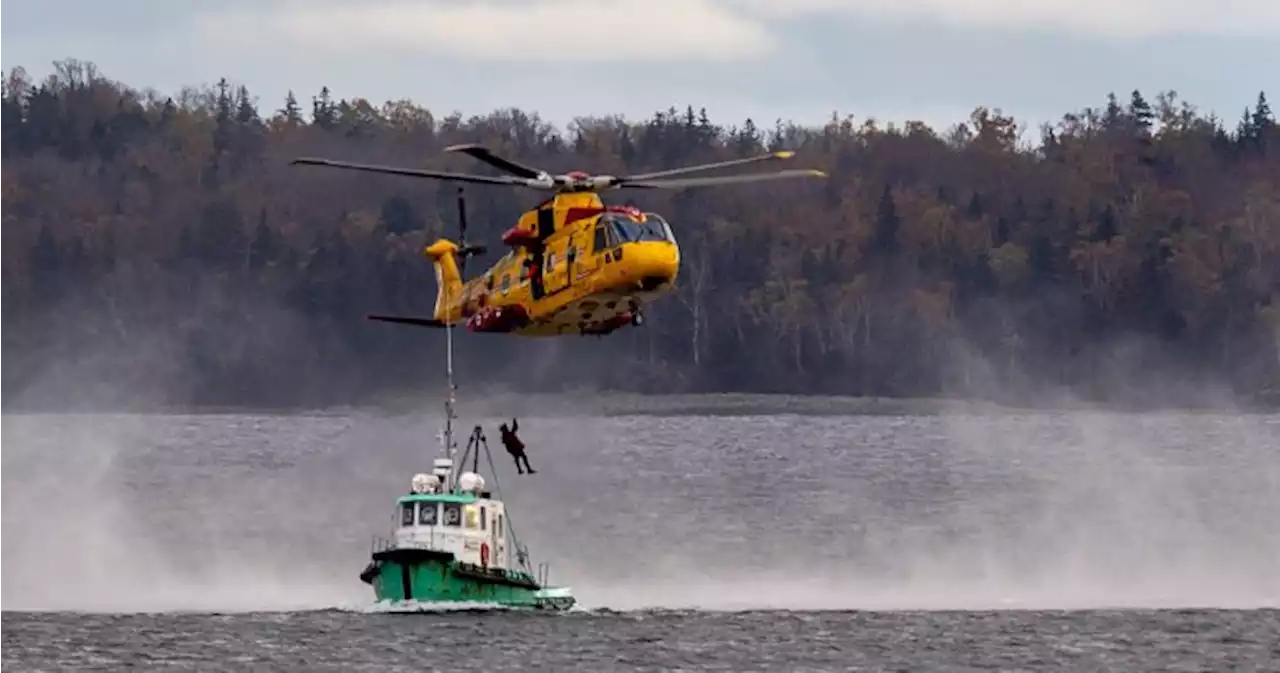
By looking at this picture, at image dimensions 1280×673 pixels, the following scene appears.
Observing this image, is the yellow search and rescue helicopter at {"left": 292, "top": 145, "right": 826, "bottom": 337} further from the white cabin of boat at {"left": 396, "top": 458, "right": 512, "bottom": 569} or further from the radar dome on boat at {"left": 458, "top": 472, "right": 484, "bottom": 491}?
the white cabin of boat at {"left": 396, "top": 458, "right": 512, "bottom": 569}

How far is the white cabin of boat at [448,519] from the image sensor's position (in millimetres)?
63625

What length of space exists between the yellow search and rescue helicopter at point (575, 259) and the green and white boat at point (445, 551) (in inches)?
90.7

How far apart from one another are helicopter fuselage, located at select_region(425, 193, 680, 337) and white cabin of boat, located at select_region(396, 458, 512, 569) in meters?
3.80

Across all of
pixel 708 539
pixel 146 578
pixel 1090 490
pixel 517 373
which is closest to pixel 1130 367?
pixel 517 373

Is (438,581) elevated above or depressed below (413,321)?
below

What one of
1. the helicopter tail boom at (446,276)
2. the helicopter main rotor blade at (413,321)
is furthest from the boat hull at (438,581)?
the helicopter tail boom at (446,276)

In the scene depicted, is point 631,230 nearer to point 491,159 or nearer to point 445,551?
point 491,159

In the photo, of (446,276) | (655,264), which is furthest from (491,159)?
(446,276)

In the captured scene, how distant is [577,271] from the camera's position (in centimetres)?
6269

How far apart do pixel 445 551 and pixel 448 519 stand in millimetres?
837

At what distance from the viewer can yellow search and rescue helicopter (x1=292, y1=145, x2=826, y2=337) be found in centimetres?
6181

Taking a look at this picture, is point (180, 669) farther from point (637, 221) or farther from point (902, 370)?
point (902, 370)

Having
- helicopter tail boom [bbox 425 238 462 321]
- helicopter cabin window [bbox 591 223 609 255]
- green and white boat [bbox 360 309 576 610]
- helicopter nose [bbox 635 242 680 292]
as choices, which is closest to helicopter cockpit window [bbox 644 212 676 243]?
helicopter nose [bbox 635 242 680 292]

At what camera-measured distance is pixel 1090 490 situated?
11562cm
